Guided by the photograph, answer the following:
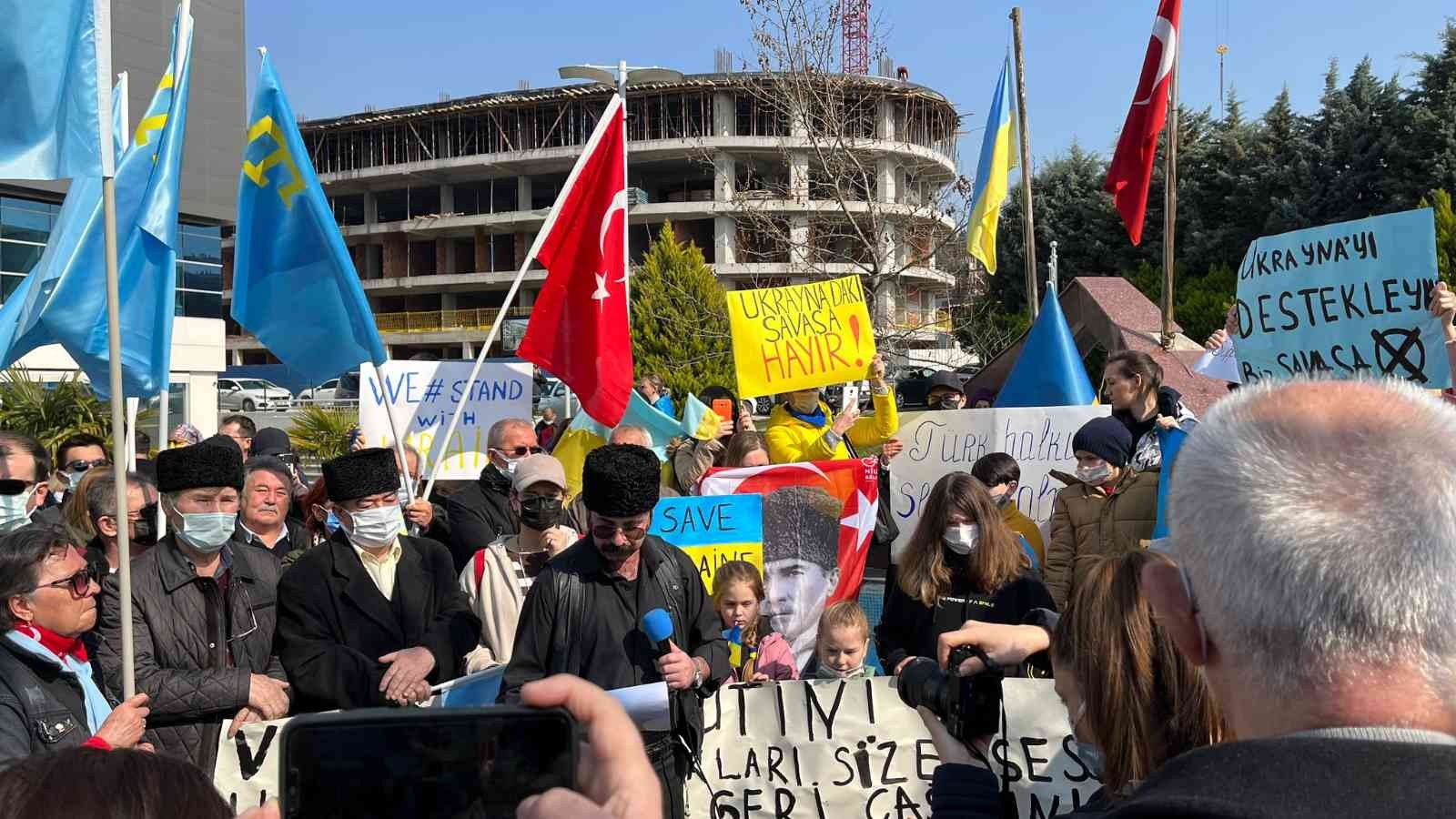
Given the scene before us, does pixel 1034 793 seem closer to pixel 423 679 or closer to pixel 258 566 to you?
pixel 423 679

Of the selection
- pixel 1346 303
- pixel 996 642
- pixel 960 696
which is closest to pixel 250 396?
pixel 1346 303

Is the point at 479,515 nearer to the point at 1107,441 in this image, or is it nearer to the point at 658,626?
the point at 658,626

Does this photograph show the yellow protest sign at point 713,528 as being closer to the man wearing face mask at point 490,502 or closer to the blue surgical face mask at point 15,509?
the man wearing face mask at point 490,502

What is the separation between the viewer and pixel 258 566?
4234 mm

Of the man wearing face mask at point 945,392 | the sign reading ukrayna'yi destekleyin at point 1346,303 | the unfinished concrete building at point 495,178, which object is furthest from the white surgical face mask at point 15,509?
the unfinished concrete building at point 495,178

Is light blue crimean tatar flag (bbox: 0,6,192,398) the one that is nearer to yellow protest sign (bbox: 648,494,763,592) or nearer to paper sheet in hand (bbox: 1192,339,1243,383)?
yellow protest sign (bbox: 648,494,763,592)

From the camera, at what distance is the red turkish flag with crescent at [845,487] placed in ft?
21.4

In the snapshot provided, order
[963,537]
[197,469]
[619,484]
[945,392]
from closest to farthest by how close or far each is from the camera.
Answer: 1. [619,484]
2. [197,469]
3. [963,537]
4. [945,392]

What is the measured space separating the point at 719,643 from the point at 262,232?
12.5ft

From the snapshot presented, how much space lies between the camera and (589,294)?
7031mm

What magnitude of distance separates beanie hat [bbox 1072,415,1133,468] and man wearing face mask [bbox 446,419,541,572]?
2.63 m

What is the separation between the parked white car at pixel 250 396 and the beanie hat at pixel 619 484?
37134mm

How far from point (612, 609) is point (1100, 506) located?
2784 millimetres

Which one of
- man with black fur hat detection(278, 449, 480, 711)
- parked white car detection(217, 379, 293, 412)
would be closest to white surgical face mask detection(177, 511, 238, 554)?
man with black fur hat detection(278, 449, 480, 711)
